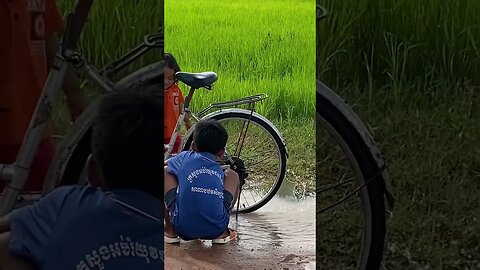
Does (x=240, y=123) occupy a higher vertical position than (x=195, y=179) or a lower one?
higher

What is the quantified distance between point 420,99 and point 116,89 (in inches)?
43.0

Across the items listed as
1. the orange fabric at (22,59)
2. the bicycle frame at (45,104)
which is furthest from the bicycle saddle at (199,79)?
the orange fabric at (22,59)

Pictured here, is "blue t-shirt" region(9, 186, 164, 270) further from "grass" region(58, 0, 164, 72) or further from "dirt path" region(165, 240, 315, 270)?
"grass" region(58, 0, 164, 72)

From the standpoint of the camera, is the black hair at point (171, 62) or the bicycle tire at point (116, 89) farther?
the black hair at point (171, 62)

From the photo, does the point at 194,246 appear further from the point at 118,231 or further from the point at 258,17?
the point at 258,17

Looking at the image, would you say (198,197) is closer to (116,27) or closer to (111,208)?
(111,208)

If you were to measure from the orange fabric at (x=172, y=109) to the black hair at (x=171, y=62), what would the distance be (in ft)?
0.21

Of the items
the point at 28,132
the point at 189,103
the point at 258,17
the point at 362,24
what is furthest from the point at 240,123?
the point at 28,132

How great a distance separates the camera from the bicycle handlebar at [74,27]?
2.14 meters

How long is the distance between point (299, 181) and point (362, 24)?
2.04 ft

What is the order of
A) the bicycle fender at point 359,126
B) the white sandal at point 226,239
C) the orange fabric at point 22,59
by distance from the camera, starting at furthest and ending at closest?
the white sandal at point 226,239 < the bicycle fender at point 359,126 < the orange fabric at point 22,59

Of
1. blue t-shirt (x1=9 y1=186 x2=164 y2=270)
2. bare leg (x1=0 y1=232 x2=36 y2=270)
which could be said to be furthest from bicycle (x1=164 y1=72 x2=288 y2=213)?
bare leg (x1=0 y1=232 x2=36 y2=270)

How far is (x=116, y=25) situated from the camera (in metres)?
2.16

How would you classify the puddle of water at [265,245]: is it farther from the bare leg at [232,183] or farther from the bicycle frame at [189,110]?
the bicycle frame at [189,110]
